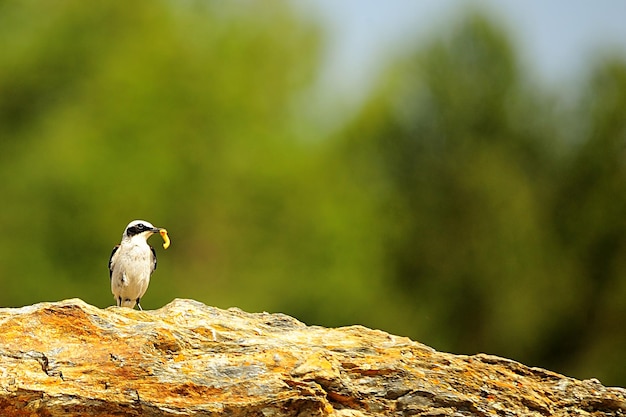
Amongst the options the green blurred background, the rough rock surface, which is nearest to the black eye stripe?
the rough rock surface

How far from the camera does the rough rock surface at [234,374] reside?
27.8 feet

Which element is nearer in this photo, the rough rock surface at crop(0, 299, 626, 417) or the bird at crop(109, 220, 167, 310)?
the rough rock surface at crop(0, 299, 626, 417)

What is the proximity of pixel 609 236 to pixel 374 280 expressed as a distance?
697 centimetres

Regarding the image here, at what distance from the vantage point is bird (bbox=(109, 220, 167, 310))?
1255 cm

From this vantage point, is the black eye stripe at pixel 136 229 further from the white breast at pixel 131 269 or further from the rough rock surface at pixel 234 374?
the rough rock surface at pixel 234 374

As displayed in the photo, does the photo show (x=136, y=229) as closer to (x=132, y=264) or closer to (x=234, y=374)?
(x=132, y=264)

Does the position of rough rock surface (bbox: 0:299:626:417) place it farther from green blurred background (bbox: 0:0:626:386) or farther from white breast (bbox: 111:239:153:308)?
green blurred background (bbox: 0:0:626:386)

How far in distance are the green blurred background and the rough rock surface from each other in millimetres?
20070

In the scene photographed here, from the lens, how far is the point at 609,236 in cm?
3155

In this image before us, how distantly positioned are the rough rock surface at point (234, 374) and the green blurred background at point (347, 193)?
2007 cm

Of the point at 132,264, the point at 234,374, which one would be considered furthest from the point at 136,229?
the point at 234,374

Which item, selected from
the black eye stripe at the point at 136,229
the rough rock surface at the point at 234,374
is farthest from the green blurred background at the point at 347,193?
the rough rock surface at the point at 234,374

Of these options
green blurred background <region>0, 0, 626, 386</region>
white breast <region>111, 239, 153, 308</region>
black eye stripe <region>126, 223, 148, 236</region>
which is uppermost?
green blurred background <region>0, 0, 626, 386</region>

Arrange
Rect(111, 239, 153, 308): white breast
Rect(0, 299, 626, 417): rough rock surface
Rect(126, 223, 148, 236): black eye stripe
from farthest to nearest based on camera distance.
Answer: Rect(126, 223, 148, 236): black eye stripe < Rect(111, 239, 153, 308): white breast < Rect(0, 299, 626, 417): rough rock surface
